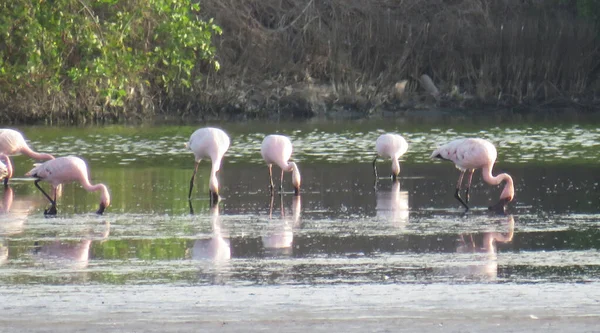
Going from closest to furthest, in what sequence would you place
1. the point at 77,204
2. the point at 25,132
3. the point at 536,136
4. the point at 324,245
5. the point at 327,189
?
the point at 324,245
the point at 77,204
the point at 327,189
the point at 536,136
the point at 25,132

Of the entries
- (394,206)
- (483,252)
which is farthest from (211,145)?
(483,252)

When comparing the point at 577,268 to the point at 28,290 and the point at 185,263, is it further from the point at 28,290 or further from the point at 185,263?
the point at 28,290

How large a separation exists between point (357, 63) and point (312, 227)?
24835 millimetres

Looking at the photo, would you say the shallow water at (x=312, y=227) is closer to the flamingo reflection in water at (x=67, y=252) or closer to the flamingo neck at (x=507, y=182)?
the flamingo reflection in water at (x=67, y=252)

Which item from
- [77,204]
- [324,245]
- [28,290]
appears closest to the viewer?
[28,290]

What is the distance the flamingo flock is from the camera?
13.2m

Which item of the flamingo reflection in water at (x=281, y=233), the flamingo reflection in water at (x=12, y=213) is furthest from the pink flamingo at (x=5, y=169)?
the flamingo reflection in water at (x=281, y=233)

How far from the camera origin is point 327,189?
15211 mm

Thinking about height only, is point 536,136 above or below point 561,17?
below

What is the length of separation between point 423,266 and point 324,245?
1.41 meters

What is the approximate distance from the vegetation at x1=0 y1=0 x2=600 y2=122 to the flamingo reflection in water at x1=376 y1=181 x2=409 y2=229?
16077 millimetres

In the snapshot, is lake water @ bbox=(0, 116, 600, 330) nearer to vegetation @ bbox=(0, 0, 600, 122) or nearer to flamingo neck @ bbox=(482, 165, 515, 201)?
flamingo neck @ bbox=(482, 165, 515, 201)

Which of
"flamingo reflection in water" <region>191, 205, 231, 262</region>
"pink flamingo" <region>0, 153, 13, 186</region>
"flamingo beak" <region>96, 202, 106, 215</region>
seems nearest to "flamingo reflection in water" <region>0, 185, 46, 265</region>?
"pink flamingo" <region>0, 153, 13, 186</region>

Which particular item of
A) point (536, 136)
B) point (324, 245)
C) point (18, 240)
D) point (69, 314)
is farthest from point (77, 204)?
point (536, 136)
